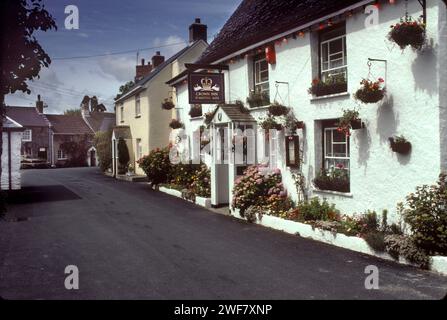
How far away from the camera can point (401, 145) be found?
26.4ft

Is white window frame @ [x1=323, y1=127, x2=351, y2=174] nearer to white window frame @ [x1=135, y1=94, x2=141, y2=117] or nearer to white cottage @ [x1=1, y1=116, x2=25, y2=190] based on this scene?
white cottage @ [x1=1, y1=116, x2=25, y2=190]

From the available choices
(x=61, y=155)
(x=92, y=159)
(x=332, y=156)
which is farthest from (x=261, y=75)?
(x=61, y=155)

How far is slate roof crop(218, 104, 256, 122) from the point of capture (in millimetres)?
12920

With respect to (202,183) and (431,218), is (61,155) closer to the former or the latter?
(202,183)

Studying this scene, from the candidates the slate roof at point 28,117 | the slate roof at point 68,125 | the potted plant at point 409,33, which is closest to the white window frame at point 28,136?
the slate roof at point 28,117

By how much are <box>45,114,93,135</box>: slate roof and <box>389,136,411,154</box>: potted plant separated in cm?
4882

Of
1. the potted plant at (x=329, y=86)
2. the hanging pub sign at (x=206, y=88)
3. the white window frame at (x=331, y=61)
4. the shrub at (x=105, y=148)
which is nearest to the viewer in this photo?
the potted plant at (x=329, y=86)

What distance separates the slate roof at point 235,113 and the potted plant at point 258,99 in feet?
1.27

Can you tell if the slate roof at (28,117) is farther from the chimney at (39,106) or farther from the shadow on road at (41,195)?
the shadow on road at (41,195)

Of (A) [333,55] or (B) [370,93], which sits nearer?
(B) [370,93]

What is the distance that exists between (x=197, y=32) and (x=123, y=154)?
9142 millimetres

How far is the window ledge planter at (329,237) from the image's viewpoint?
6.84 meters
